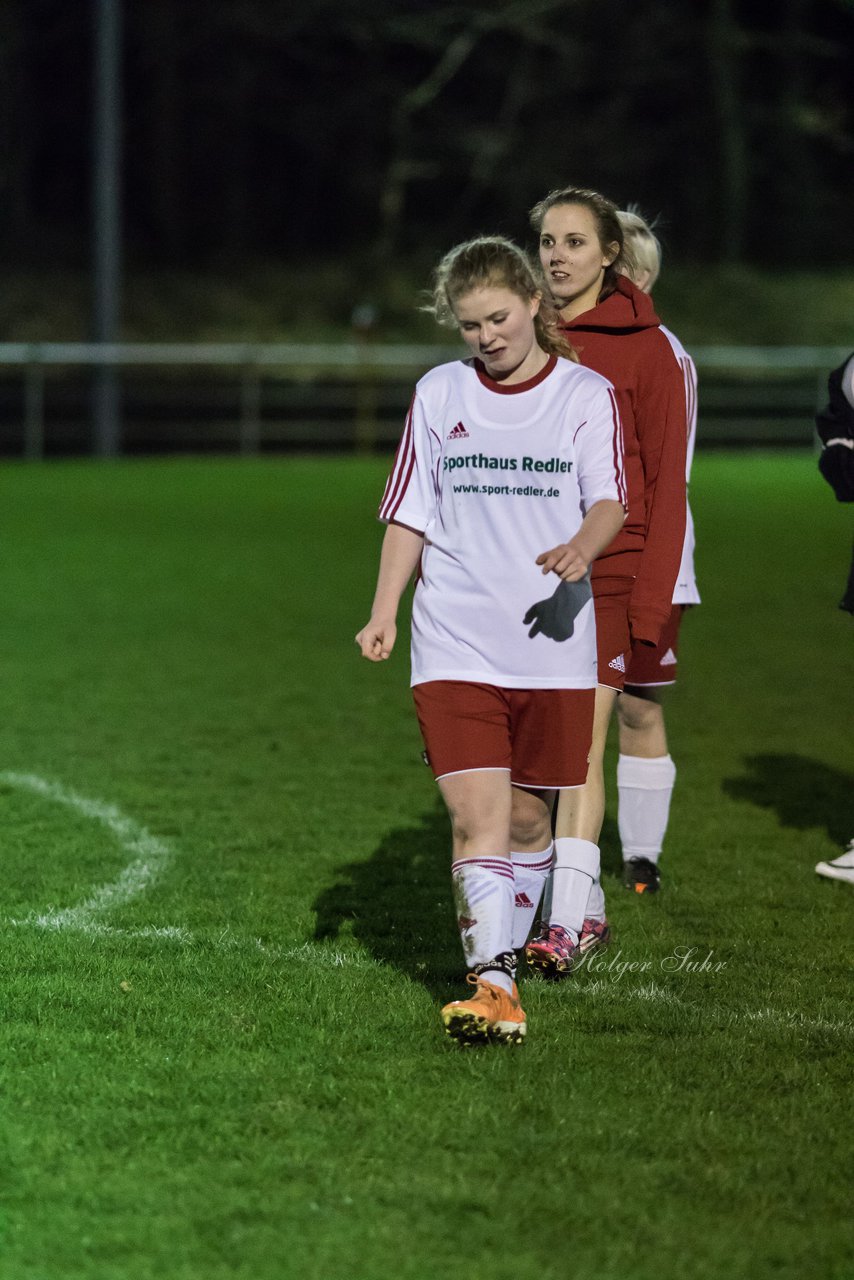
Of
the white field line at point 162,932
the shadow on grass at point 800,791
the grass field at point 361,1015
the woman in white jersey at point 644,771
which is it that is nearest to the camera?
the grass field at point 361,1015

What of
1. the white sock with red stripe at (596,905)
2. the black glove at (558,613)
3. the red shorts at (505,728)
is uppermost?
the black glove at (558,613)

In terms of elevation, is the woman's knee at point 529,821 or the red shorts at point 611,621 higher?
the red shorts at point 611,621

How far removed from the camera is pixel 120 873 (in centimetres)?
626

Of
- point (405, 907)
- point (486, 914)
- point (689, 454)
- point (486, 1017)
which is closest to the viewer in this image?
point (486, 1017)

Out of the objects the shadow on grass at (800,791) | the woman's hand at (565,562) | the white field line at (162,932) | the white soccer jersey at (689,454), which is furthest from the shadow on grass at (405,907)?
the shadow on grass at (800,791)

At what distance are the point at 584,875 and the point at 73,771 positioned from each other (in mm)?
3278

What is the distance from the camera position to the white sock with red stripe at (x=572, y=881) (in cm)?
521

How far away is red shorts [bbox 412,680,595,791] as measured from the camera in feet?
14.9

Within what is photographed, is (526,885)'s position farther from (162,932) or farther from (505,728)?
(162,932)

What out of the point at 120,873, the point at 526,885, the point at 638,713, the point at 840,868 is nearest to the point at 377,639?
the point at 526,885

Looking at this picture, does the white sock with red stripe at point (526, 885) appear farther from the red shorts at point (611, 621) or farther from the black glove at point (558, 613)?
the black glove at point (558, 613)

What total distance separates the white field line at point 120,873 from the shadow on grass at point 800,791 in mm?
2390

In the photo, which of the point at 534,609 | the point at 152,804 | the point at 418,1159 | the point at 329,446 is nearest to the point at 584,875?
the point at 534,609

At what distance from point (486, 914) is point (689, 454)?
1.54 meters
